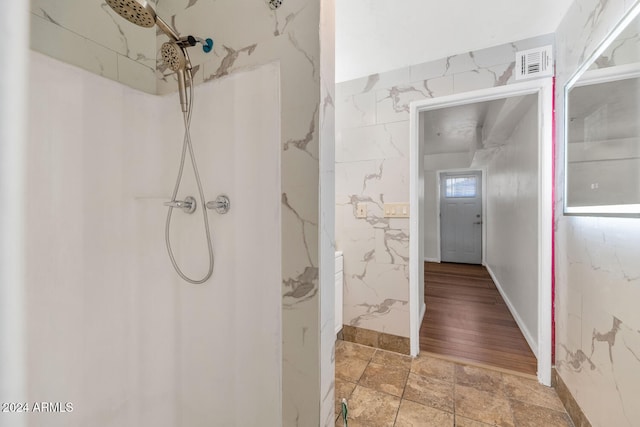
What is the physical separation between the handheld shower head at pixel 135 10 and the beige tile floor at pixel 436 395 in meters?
Answer: 2.06

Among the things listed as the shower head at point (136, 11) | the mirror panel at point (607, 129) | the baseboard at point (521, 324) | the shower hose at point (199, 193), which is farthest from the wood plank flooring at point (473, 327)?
the shower head at point (136, 11)

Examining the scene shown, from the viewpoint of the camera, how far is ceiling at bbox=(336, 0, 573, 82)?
4.59 ft

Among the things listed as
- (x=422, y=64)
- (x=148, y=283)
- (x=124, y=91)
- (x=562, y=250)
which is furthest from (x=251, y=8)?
(x=562, y=250)

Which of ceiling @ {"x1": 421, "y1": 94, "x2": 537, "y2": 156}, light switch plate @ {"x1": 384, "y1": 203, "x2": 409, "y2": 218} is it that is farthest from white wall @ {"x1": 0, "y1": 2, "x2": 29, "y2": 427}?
ceiling @ {"x1": 421, "y1": 94, "x2": 537, "y2": 156}

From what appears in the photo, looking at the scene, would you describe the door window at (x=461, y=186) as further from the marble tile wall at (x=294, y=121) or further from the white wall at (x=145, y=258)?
the white wall at (x=145, y=258)

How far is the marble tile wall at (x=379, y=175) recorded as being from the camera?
1.88 meters

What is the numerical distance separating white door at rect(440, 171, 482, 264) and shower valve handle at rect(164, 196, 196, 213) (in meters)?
5.59

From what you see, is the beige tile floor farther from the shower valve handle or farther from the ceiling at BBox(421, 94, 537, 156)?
the ceiling at BBox(421, 94, 537, 156)

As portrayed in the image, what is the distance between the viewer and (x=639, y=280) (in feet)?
2.91

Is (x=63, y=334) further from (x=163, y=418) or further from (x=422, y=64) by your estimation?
(x=422, y=64)

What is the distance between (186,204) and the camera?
43.6 inches

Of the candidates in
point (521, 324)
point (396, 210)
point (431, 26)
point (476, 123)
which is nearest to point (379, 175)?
point (396, 210)

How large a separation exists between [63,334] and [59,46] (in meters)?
1.15

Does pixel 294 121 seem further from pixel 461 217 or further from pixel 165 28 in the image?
pixel 461 217
